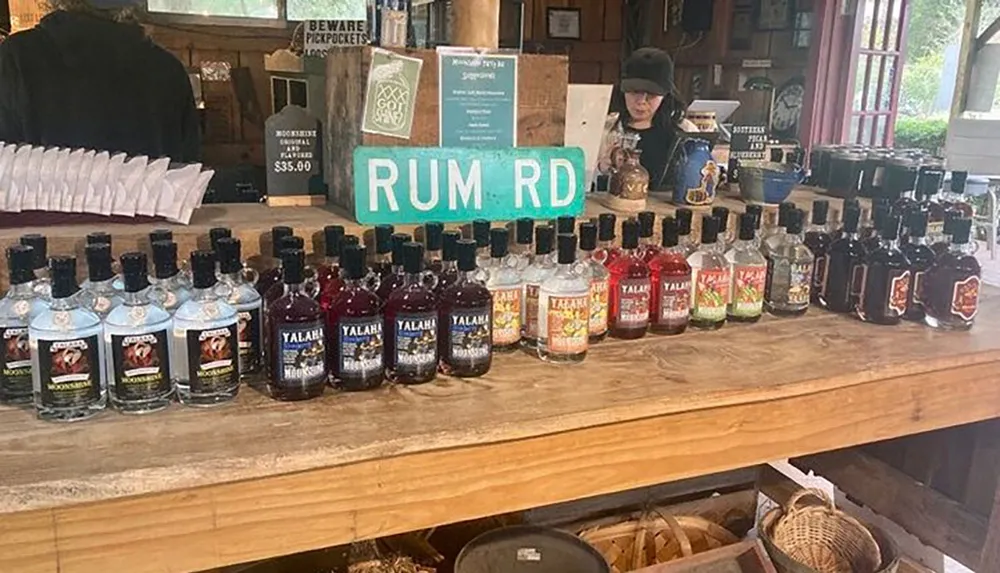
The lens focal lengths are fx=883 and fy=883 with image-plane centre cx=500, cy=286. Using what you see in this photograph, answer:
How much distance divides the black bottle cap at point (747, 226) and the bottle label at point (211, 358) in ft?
3.03

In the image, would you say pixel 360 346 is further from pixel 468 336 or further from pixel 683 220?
pixel 683 220

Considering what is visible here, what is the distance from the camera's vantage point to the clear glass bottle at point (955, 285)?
5.43 feet

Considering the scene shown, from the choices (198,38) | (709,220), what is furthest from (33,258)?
A: (198,38)

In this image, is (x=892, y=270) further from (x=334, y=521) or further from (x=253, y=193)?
(x=253, y=193)

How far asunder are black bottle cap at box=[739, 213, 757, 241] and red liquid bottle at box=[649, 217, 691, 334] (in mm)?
122

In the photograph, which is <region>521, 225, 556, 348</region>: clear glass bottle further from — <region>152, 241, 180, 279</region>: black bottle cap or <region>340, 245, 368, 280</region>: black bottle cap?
<region>152, 241, 180, 279</region>: black bottle cap

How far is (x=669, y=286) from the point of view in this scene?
157cm

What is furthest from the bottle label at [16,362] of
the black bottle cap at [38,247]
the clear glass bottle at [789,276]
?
the clear glass bottle at [789,276]

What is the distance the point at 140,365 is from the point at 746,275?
41.7 inches

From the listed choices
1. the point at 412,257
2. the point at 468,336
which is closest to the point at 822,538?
the point at 468,336

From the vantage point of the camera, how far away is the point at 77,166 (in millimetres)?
1468

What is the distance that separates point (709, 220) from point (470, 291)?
1.64 ft

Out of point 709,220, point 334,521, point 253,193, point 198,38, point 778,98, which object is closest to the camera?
point 334,521

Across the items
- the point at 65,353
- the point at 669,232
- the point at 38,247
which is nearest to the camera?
the point at 65,353
